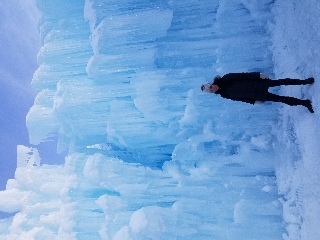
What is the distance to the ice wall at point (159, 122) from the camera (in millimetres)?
4410

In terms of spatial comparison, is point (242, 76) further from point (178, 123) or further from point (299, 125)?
point (178, 123)

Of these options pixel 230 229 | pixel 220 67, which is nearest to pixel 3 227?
pixel 230 229

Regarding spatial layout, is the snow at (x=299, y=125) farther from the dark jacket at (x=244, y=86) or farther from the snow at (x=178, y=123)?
the dark jacket at (x=244, y=86)

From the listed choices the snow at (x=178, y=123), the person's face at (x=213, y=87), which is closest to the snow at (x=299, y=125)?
the snow at (x=178, y=123)

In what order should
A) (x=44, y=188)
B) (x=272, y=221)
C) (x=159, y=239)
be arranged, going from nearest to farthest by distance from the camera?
(x=272, y=221) → (x=159, y=239) → (x=44, y=188)

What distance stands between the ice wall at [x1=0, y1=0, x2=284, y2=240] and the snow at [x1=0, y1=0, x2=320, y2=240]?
0.02 metres

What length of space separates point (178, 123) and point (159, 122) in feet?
1.00

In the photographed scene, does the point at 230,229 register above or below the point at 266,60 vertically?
below

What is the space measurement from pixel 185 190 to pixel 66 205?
207cm

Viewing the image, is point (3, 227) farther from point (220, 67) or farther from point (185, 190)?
point (220, 67)

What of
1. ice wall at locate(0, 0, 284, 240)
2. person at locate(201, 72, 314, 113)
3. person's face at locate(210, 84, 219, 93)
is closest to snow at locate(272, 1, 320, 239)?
person at locate(201, 72, 314, 113)

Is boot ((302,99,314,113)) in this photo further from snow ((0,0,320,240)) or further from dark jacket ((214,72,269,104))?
dark jacket ((214,72,269,104))

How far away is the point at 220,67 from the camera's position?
464 centimetres

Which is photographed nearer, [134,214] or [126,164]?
[134,214]
